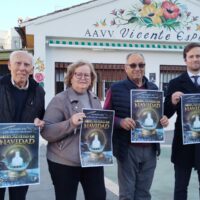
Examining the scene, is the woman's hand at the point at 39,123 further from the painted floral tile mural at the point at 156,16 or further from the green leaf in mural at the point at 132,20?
the green leaf in mural at the point at 132,20

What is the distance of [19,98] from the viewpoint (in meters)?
3.02

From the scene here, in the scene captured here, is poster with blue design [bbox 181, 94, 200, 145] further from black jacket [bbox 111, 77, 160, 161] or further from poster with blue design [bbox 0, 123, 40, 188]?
poster with blue design [bbox 0, 123, 40, 188]

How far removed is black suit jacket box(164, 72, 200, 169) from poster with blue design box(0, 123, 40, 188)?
1.42 m

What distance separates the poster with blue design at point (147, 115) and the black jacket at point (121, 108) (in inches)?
3.7

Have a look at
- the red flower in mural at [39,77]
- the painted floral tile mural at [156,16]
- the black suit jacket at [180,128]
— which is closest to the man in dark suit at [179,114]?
the black suit jacket at [180,128]

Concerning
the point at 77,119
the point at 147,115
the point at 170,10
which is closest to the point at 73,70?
the point at 77,119

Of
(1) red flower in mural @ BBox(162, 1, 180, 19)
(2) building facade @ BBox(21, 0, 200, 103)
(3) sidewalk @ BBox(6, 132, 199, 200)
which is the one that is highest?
(1) red flower in mural @ BBox(162, 1, 180, 19)

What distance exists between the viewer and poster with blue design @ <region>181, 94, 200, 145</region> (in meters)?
3.50

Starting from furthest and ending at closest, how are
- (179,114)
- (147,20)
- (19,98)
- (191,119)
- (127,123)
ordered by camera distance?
(147,20) → (179,114) → (191,119) → (127,123) → (19,98)

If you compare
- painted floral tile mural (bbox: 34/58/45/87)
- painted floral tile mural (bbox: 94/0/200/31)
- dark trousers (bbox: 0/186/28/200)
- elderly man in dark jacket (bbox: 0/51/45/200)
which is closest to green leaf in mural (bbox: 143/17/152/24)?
painted floral tile mural (bbox: 94/0/200/31)

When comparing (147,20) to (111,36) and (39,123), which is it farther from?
(39,123)

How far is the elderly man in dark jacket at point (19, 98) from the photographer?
9.66 feet

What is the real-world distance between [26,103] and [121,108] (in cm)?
93

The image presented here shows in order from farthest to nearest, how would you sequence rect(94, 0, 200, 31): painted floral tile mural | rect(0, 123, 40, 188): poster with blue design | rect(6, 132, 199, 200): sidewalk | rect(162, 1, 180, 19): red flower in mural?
rect(162, 1, 180, 19): red flower in mural
rect(94, 0, 200, 31): painted floral tile mural
rect(6, 132, 199, 200): sidewalk
rect(0, 123, 40, 188): poster with blue design
